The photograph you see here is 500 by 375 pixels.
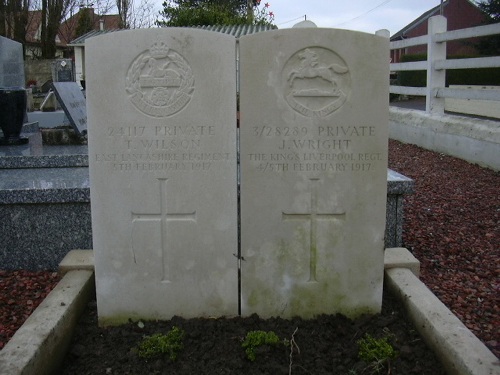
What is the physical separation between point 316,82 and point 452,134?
22.5ft

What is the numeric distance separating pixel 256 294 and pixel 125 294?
77 centimetres

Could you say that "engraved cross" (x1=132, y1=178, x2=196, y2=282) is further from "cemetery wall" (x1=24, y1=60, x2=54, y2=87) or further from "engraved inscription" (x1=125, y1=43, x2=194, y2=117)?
"cemetery wall" (x1=24, y1=60, x2=54, y2=87)

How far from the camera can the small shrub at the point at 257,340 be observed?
2.96m

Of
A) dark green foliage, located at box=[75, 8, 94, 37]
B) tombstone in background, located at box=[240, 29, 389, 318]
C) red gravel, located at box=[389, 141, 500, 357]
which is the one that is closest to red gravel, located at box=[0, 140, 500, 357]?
red gravel, located at box=[389, 141, 500, 357]

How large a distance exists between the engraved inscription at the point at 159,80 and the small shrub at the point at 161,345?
1255mm

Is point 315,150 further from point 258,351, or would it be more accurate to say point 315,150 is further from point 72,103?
point 72,103

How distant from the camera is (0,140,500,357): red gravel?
3.74 meters

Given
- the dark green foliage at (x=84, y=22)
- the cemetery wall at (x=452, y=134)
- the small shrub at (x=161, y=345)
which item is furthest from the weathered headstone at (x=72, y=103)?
the dark green foliage at (x=84, y=22)

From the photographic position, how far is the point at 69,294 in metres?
3.38

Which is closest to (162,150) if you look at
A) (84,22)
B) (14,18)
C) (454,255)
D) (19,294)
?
(19,294)

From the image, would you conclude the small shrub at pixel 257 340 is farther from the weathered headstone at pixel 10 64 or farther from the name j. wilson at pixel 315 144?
the weathered headstone at pixel 10 64

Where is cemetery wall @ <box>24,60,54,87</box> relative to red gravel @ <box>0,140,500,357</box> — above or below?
above

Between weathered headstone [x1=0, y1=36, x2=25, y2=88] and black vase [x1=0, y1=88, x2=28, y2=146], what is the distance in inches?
56.6

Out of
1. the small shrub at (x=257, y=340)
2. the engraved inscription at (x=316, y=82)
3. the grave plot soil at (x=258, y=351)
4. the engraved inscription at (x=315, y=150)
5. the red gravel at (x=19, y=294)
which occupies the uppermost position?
the engraved inscription at (x=316, y=82)
